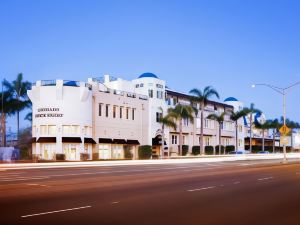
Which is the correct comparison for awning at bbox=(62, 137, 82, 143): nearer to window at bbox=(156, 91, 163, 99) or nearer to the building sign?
the building sign

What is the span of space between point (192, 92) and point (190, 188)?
59.2 meters

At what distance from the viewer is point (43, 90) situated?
58.2 meters

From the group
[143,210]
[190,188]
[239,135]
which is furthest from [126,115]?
[143,210]

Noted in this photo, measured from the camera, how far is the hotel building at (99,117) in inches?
2275

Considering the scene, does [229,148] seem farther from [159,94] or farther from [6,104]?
[6,104]

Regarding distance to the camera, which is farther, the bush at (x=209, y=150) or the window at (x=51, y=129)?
the bush at (x=209, y=150)

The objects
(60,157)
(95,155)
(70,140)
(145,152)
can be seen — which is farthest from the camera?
(145,152)

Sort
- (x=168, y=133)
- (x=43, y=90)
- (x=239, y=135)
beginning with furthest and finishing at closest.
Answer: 1. (x=239, y=135)
2. (x=168, y=133)
3. (x=43, y=90)

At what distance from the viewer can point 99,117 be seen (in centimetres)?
6178

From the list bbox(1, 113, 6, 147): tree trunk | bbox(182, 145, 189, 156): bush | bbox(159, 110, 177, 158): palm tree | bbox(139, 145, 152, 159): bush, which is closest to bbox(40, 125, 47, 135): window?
bbox(1, 113, 6, 147): tree trunk

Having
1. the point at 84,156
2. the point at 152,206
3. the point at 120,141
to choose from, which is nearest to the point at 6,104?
the point at 84,156

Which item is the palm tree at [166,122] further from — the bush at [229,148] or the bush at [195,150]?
the bush at [229,148]

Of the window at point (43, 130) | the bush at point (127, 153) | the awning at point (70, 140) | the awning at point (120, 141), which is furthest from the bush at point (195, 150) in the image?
the window at point (43, 130)

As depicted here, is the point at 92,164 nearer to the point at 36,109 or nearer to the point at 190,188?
the point at 36,109
